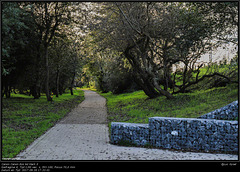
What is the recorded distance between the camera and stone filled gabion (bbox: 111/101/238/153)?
636 cm

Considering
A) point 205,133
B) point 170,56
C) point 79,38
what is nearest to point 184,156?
→ point 205,133

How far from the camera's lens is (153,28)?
15.3 metres

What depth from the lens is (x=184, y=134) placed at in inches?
264

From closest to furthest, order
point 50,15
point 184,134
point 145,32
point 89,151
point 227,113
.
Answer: point 89,151
point 184,134
point 227,113
point 145,32
point 50,15

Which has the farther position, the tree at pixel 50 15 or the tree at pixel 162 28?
the tree at pixel 50 15

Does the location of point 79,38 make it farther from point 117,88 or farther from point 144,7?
point 117,88

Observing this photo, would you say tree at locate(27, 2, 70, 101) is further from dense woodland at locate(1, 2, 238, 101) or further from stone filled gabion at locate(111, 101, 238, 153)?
stone filled gabion at locate(111, 101, 238, 153)

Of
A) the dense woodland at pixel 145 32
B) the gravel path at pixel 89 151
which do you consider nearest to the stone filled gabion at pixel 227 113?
the gravel path at pixel 89 151

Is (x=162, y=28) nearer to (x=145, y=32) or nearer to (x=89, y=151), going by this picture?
(x=145, y=32)

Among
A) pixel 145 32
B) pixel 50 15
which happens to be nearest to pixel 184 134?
pixel 145 32

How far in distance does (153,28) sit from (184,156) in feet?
36.1

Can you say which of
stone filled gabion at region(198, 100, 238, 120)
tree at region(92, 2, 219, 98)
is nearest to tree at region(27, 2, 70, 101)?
tree at region(92, 2, 219, 98)

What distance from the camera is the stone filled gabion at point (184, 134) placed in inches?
250

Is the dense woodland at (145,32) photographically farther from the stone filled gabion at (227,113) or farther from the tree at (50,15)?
the stone filled gabion at (227,113)
